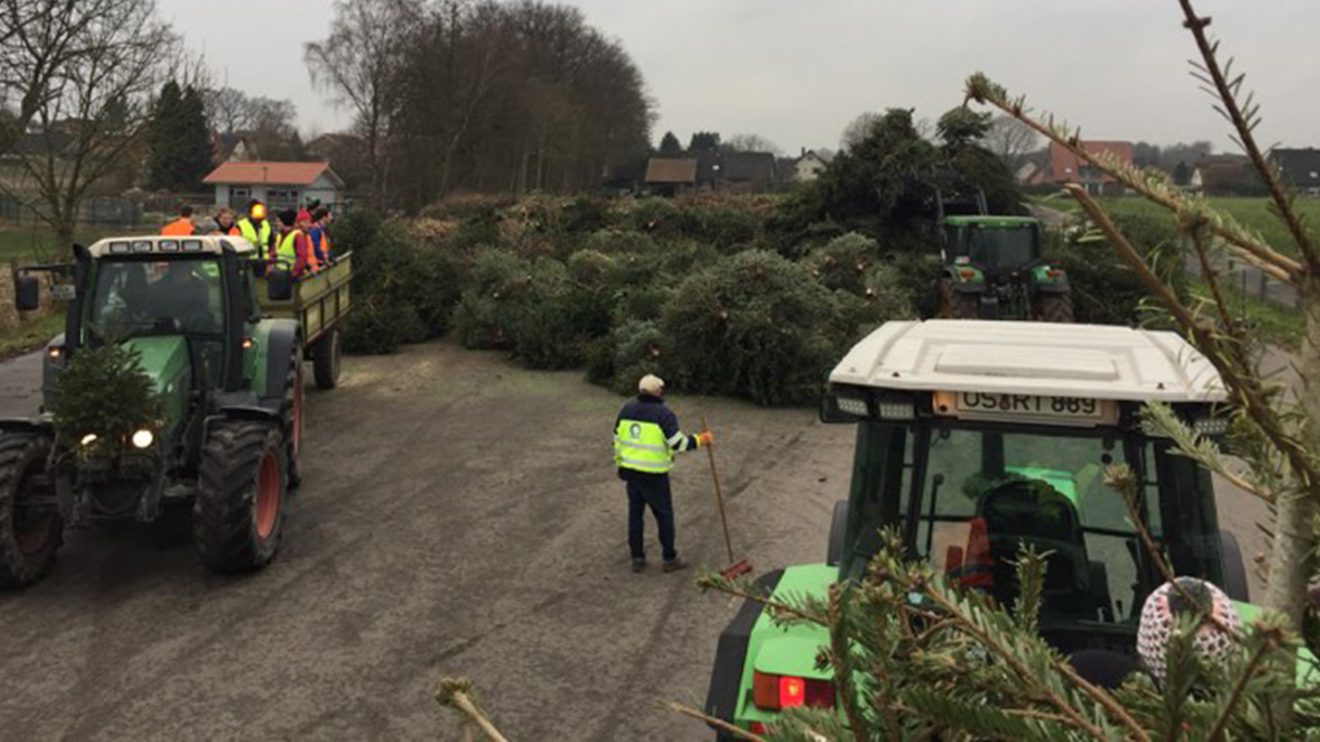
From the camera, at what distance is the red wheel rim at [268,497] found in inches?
310

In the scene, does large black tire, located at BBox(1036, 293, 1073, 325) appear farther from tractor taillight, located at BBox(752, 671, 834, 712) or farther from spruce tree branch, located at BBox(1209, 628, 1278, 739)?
spruce tree branch, located at BBox(1209, 628, 1278, 739)

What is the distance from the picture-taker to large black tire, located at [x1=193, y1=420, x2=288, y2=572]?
23.7 feet

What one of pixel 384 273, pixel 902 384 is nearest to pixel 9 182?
pixel 384 273

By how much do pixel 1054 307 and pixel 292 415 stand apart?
12395 mm

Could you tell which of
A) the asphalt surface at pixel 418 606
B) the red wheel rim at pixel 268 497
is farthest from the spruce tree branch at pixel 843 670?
the red wheel rim at pixel 268 497

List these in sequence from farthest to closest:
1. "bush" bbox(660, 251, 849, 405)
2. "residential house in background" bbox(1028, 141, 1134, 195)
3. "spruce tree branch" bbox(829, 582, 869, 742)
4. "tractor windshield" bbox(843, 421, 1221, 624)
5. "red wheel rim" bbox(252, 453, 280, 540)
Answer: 1. "bush" bbox(660, 251, 849, 405)
2. "red wheel rim" bbox(252, 453, 280, 540)
3. "tractor windshield" bbox(843, 421, 1221, 624)
4. "spruce tree branch" bbox(829, 582, 869, 742)
5. "residential house in background" bbox(1028, 141, 1134, 195)

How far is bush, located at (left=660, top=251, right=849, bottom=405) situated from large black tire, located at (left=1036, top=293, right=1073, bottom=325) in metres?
4.47

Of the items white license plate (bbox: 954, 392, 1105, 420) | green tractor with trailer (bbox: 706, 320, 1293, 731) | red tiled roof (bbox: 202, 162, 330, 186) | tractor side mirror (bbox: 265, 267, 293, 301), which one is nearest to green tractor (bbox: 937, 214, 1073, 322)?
tractor side mirror (bbox: 265, 267, 293, 301)

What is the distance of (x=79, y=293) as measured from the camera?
8.37 meters

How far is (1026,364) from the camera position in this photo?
3471mm

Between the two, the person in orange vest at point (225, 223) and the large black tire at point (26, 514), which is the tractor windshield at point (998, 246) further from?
the large black tire at point (26, 514)

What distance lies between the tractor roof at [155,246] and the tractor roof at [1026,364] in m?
6.61

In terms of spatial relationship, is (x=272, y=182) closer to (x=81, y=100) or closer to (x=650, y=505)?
(x=81, y=100)

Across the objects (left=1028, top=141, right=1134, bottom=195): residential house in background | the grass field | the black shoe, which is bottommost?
the black shoe
